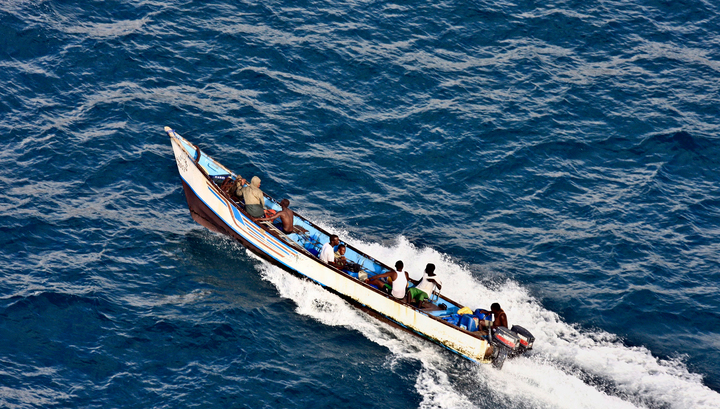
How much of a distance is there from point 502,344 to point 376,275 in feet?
16.2

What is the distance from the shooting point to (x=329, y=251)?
2402 centimetres

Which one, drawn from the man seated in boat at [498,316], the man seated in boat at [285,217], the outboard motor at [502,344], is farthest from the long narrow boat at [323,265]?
the man seated in boat at [498,316]

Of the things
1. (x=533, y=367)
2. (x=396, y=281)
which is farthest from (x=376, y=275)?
(x=533, y=367)

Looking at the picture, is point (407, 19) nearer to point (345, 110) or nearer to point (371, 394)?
point (345, 110)

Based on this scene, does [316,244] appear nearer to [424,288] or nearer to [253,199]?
[253,199]

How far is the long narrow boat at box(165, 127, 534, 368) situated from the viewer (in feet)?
72.2

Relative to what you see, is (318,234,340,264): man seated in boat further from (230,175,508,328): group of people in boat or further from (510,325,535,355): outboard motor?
(510,325,535,355): outboard motor

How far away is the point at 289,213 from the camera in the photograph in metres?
24.9

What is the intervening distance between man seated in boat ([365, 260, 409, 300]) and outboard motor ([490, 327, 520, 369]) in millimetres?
3395

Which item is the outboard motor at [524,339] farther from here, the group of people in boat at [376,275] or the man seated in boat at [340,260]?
the man seated in boat at [340,260]

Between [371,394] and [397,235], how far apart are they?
26.9 ft

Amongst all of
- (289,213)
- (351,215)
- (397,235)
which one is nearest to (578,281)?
(397,235)

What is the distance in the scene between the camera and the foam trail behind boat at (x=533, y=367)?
68.2 ft

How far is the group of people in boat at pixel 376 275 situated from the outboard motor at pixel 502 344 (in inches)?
20.3
